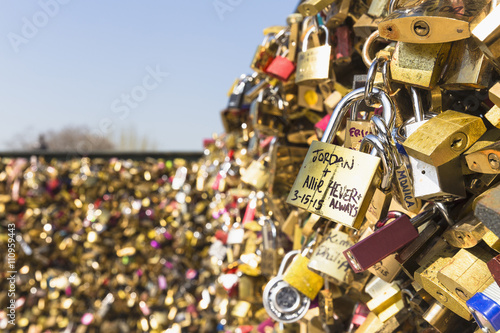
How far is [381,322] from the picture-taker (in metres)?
0.86

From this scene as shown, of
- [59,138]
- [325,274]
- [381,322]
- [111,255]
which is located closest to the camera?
[381,322]

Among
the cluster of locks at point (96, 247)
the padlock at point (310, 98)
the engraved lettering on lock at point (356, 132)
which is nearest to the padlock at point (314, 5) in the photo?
the padlock at point (310, 98)

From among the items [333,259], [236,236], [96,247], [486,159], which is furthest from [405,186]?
[96,247]

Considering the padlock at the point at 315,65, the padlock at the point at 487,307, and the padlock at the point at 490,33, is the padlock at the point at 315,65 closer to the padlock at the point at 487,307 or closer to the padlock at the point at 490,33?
the padlock at the point at 490,33

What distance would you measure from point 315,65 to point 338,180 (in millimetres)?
502

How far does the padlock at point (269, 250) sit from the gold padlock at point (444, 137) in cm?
86

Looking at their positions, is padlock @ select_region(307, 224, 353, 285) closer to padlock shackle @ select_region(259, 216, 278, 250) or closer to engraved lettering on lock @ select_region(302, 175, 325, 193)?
engraved lettering on lock @ select_region(302, 175, 325, 193)

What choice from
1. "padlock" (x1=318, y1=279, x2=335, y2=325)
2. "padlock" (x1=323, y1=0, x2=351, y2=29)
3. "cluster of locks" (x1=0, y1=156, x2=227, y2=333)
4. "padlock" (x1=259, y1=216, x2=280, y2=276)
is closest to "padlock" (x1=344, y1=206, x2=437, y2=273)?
"padlock" (x1=318, y1=279, x2=335, y2=325)

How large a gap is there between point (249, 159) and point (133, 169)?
206 centimetres

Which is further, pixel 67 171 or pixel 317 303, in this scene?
pixel 67 171

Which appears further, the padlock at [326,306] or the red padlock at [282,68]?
the red padlock at [282,68]

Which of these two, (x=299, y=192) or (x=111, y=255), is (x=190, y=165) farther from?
(x=299, y=192)

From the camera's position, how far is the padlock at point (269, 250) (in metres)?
1.40

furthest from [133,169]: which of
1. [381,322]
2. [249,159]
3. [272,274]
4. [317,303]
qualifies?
[381,322]
